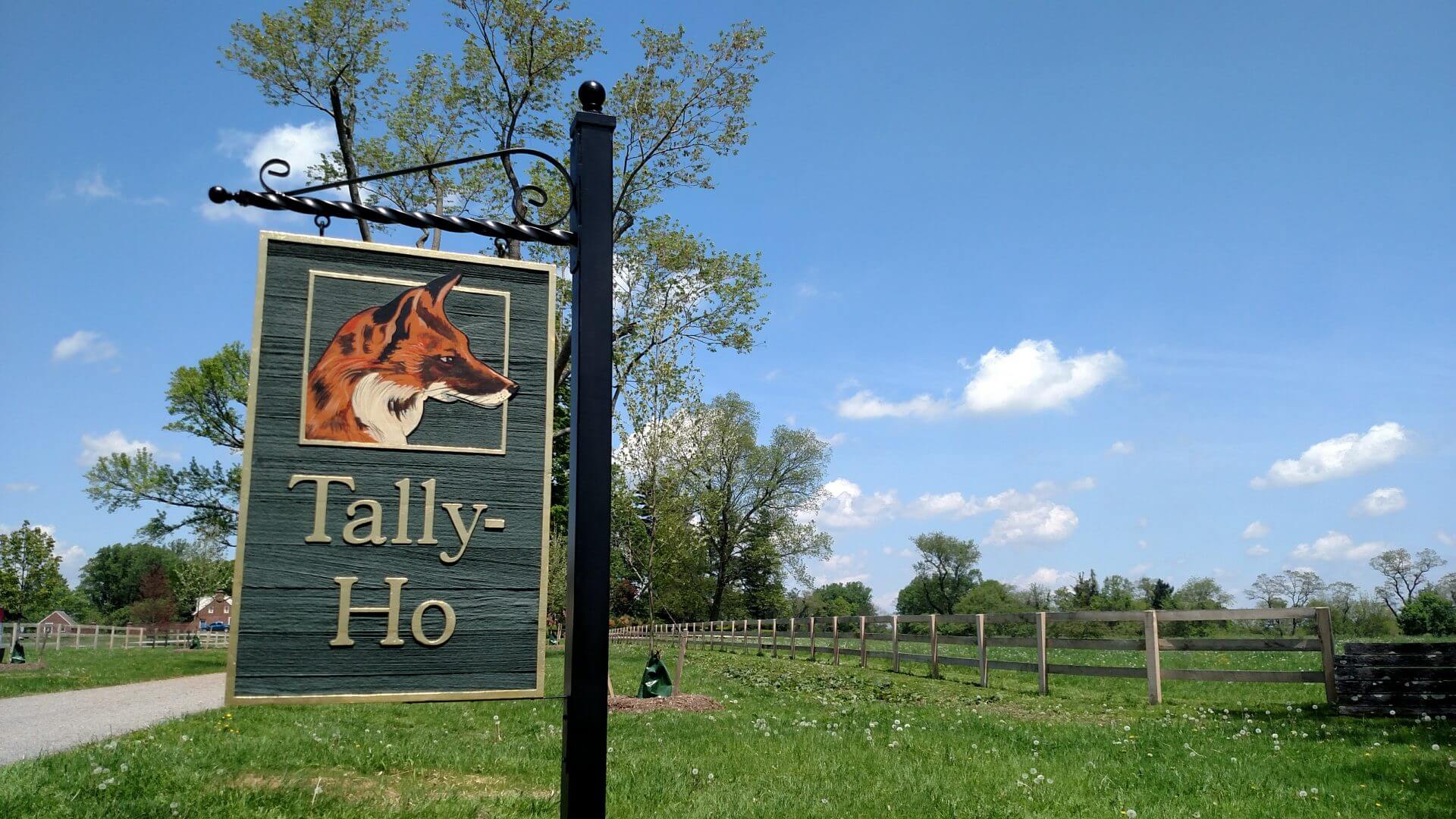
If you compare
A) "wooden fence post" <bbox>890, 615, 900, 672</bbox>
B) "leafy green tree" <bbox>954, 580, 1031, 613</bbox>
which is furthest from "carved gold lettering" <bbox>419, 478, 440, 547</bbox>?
"leafy green tree" <bbox>954, 580, 1031, 613</bbox>

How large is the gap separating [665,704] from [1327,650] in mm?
8598

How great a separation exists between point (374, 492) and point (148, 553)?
128270 millimetres

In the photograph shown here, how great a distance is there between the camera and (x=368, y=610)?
2.97 meters

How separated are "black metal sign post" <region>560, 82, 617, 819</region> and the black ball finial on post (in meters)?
0.02

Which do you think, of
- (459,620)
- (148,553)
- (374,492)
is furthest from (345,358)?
(148,553)

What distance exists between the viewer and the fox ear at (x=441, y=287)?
319cm

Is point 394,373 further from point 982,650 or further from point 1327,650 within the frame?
point 982,650

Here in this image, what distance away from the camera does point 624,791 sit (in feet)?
20.0

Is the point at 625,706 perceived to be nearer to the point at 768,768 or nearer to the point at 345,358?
the point at 768,768

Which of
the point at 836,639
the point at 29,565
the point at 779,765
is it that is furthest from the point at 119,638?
the point at 779,765

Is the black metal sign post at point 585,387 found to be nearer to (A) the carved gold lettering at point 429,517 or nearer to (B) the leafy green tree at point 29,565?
(A) the carved gold lettering at point 429,517

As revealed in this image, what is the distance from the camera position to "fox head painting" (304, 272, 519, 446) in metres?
3.04

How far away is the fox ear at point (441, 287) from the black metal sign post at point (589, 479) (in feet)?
1.41

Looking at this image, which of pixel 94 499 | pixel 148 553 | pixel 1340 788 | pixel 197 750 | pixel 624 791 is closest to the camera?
pixel 624 791
